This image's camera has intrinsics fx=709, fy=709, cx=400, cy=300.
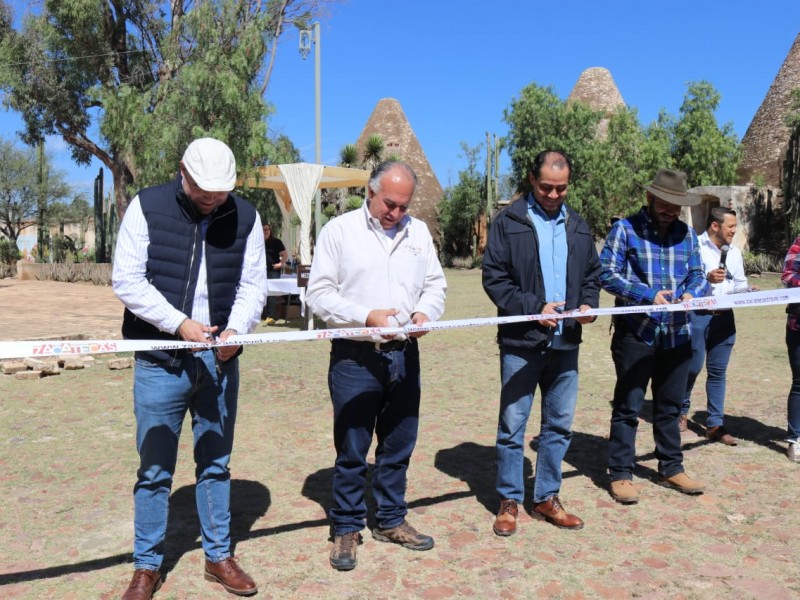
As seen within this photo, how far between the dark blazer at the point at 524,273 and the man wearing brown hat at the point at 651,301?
0.43 meters

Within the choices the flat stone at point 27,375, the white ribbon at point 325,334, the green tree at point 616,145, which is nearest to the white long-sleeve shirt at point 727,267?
the white ribbon at point 325,334

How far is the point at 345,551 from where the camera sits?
3326 mm

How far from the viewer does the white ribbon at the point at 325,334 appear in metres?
2.80

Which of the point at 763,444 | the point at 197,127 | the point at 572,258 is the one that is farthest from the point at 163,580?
the point at 197,127

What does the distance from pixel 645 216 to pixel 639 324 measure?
0.64 m

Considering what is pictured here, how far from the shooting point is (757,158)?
30.2 meters

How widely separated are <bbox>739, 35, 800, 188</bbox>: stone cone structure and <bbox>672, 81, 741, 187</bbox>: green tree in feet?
4.35

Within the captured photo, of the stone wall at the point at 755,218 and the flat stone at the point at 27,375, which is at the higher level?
the stone wall at the point at 755,218

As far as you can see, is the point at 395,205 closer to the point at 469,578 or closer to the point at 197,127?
the point at 469,578

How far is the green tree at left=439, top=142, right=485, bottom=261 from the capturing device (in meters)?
38.3

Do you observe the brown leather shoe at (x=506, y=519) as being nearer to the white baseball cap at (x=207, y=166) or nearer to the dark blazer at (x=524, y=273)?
the dark blazer at (x=524, y=273)

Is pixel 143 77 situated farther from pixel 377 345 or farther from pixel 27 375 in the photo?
pixel 377 345

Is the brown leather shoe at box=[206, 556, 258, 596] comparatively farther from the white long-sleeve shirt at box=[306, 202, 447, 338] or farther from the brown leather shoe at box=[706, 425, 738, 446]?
the brown leather shoe at box=[706, 425, 738, 446]

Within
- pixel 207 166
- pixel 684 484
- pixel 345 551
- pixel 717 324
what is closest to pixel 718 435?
pixel 717 324
